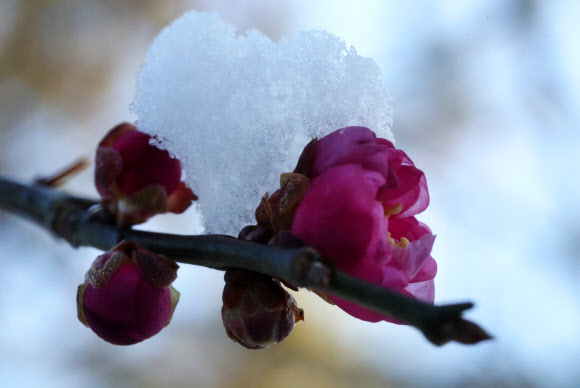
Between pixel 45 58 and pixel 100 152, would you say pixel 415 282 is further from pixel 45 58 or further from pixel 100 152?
pixel 45 58

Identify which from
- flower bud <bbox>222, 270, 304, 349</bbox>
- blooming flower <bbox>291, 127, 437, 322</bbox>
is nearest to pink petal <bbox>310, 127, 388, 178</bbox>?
blooming flower <bbox>291, 127, 437, 322</bbox>

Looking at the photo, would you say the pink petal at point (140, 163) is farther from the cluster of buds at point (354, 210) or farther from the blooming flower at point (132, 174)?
the cluster of buds at point (354, 210)

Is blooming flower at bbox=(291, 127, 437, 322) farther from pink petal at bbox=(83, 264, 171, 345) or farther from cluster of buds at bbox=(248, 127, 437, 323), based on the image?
pink petal at bbox=(83, 264, 171, 345)

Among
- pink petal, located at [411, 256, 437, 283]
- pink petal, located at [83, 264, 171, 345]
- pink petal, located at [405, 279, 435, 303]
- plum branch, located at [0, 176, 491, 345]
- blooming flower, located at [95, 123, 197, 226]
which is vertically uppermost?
pink petal, located at [411, 256, 437, 283]

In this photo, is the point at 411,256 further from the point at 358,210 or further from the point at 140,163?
the point at 140,163

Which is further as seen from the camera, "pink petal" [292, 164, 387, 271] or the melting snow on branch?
the melting snow on branch

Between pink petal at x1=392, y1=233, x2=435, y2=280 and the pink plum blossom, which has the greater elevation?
the pink plum blossom
